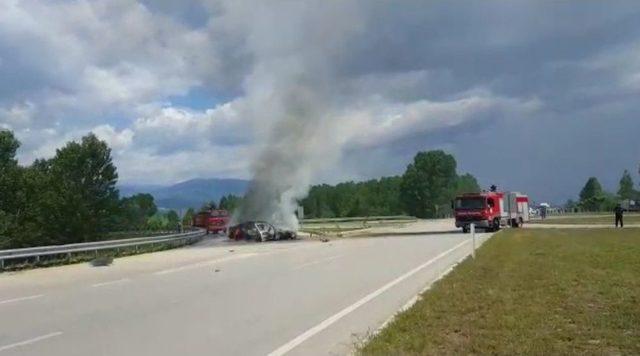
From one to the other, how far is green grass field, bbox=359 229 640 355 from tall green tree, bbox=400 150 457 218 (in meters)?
149

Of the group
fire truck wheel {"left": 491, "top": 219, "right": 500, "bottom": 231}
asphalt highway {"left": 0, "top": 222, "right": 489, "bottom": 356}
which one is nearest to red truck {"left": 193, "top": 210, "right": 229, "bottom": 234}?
fire truck wheel {"left": 491, "top": 219, "right": 500, "bottom": 231}

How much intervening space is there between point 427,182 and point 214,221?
358 feet

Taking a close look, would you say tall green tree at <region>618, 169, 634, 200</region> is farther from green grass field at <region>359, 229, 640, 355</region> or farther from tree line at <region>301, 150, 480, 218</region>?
green grass field at <region>359, 229, 640, 355</region>

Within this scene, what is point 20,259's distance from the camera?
30.0 meters

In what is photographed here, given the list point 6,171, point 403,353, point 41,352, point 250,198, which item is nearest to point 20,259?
point 41,352

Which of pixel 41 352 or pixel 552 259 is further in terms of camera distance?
pixel 552 259

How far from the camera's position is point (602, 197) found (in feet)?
517

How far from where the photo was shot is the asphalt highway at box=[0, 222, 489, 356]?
987cm

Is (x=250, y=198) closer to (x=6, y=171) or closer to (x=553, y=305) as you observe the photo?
(x=6, y=171)

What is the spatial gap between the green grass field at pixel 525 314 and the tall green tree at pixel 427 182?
148951mm

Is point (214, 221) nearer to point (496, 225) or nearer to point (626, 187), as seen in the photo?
point (496, 225)

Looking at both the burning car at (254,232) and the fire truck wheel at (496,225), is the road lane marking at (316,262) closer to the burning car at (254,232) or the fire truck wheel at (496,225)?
the burning car at (254,232)

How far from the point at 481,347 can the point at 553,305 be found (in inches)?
153

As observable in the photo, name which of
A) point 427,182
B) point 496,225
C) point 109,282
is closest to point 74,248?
point 109,282
